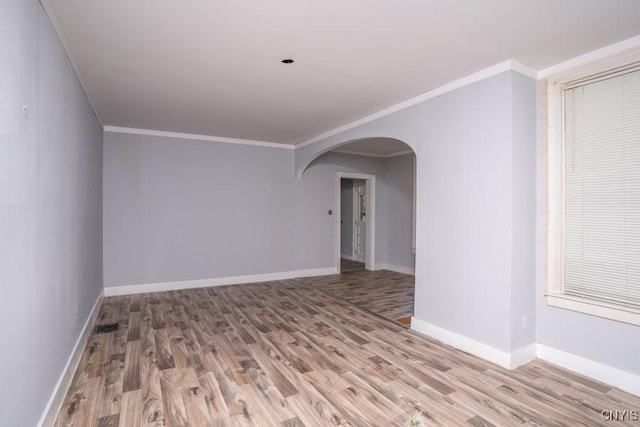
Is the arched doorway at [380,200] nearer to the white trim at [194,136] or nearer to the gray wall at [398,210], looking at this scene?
the gray wall at [398,210]

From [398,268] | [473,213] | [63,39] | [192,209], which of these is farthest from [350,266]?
[63,39]

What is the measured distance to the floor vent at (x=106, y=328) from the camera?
3.56 metres

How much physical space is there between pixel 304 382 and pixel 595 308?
2.40 metres

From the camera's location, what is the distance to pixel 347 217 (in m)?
8.95

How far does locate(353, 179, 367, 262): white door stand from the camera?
27.1 feet

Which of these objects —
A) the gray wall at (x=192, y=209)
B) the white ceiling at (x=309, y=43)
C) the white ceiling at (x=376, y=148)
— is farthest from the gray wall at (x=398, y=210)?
the white ceiling at (x=309, y=43)

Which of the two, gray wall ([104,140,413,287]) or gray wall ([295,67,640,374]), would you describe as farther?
gray wall ([104,140,413,287])

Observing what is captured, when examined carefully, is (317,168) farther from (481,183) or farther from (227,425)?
(227,425)

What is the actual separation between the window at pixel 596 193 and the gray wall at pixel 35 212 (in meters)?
3.73

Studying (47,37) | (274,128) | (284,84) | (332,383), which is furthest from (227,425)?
(274,128)

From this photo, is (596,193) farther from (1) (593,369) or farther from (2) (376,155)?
(2) (376,155)

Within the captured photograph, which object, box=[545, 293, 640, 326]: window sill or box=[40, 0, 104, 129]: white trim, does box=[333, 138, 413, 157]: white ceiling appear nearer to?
box=[545, 293, 640, 326]: window sill

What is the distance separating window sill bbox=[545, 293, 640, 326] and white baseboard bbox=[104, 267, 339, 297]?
14.2 ft

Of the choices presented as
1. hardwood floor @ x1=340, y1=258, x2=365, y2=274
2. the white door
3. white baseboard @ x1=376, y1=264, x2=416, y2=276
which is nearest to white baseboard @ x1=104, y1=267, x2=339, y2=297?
hardwood floor @ x1=340, y1=258, x2=365, y2=274
